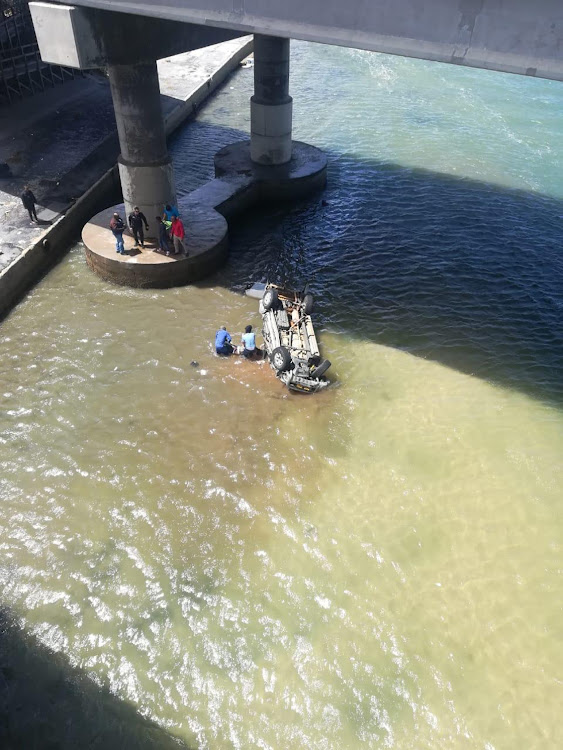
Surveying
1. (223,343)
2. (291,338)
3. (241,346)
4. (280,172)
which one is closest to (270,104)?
(280,172)

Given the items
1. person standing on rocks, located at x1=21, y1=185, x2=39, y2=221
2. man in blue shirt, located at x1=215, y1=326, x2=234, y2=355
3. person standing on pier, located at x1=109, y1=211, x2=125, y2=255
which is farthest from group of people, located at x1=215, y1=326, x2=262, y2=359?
person standing on rocks, located at x1=21, y1=185, x2=39, y2=221

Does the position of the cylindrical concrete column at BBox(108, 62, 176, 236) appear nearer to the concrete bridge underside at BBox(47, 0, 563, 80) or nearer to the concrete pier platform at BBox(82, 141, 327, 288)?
the concrete pier platform at BBox(82, 141, 327, 288)

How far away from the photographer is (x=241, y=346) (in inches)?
695

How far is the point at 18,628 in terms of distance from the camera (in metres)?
10.8

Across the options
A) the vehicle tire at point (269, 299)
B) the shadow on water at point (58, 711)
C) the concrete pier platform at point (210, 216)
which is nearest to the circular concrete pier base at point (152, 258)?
the concrete pier platform at point (210, 216)

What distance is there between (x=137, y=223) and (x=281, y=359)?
8.33m

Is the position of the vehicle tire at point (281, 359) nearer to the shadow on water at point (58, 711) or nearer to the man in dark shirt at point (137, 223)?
the man in dark shirt at point (137, 223)

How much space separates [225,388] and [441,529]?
24.0 ft

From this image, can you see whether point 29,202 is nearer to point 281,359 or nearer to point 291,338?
point 291,338

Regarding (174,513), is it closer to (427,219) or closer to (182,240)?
(182,240)

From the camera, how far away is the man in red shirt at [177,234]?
65.0 ft

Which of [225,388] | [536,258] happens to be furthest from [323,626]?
[536,258]

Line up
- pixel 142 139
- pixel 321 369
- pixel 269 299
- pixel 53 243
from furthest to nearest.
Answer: pixel 53 243, pixel 142 139, pixel 269 299, pixel 321 369

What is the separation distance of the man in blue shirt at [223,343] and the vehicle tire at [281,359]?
5.73ft
